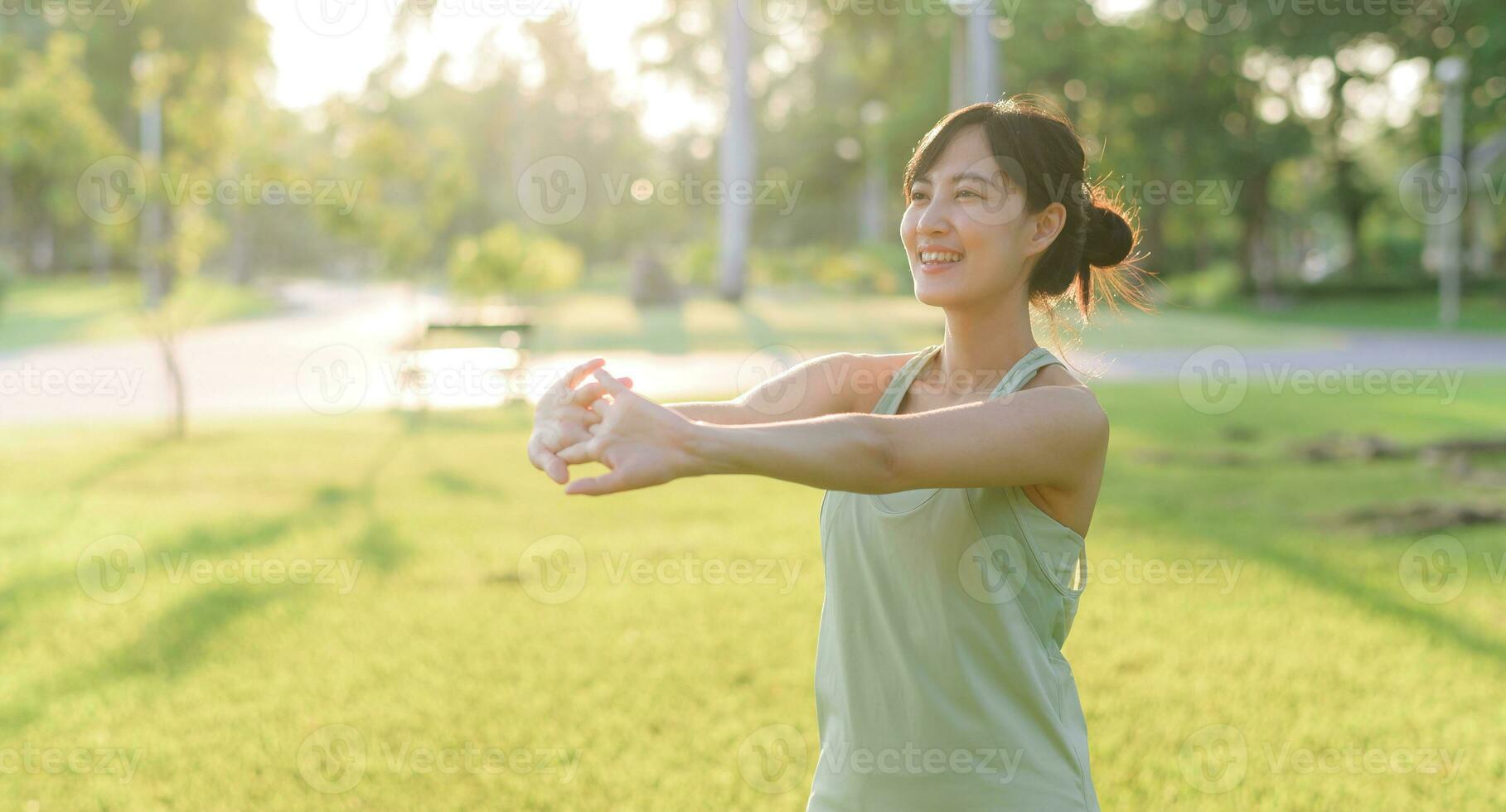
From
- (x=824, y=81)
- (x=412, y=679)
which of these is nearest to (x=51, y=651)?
(x=412, y=679)

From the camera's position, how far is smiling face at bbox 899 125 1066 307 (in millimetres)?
2049

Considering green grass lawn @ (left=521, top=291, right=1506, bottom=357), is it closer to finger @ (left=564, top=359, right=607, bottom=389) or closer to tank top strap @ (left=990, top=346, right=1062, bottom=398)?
tank top strap @ (left=990, top=346, right=1062, bottom=398)

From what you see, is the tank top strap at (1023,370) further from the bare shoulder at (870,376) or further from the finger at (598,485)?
the finger at (598,485)

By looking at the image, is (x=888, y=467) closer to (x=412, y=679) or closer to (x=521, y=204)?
(x=412, y=679)

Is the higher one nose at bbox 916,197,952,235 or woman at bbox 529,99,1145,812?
nose at bbox 916,197,952,235

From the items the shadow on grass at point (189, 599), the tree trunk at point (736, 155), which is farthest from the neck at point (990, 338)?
the tree trunk at point (736, 155)

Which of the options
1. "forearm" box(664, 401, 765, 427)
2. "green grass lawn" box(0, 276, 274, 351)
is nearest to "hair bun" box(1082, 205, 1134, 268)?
"forearm" box(664, 401, 765, 427)

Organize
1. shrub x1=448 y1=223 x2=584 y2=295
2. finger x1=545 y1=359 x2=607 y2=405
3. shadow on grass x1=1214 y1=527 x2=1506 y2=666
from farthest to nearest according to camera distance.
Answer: shrub x1=448 y1=223 x2=584 y2=295 → shadow on grass x1=1214 y1=527 x2=1506 y2=666 → finger x1=545 y1=359 x2=607 y2=405

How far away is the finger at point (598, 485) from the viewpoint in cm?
153

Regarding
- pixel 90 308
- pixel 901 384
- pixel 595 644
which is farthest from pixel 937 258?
pixel 90 308

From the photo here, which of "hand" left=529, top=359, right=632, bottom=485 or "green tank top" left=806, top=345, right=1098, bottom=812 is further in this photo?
"green tank top" left=806, top=345, right=1098, bottom=812

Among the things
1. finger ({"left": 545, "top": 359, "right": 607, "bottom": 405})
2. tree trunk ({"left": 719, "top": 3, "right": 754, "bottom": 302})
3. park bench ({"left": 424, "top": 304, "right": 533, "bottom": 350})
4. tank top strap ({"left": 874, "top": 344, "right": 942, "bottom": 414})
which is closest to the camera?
finger ({"left": 545, "top": 359, "right": 607, "bottom": 405})

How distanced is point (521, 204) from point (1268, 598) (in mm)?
53111

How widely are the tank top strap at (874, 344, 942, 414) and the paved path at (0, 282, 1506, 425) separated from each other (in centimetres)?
993
